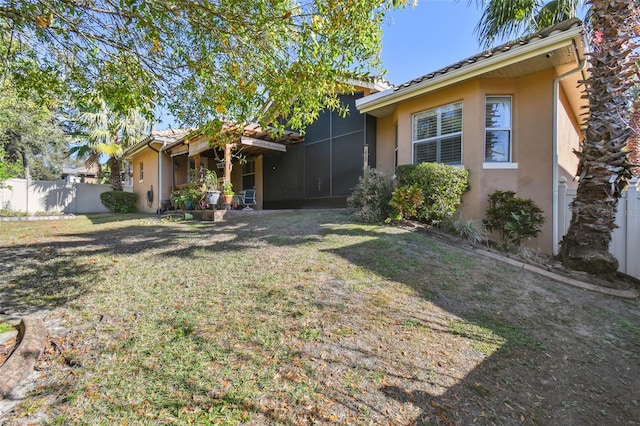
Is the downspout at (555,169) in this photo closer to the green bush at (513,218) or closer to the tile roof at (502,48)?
the green bush at (513,218)

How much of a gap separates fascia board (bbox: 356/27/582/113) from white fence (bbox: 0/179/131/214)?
17690mm

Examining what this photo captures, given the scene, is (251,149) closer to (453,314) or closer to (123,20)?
(123,20)

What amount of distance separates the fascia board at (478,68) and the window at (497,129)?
35.3 inches

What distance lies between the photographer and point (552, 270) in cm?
507

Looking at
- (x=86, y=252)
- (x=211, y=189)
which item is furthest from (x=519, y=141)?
(x=86, y=252)

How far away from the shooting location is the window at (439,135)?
302 inches

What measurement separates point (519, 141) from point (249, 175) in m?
10.4

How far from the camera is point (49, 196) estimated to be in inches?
699

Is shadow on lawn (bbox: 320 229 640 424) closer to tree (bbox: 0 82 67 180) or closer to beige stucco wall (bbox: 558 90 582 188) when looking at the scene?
beige stucco wall (bbox: 558 90 582 188)

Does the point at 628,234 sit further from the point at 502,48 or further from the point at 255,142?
the point at 255,142

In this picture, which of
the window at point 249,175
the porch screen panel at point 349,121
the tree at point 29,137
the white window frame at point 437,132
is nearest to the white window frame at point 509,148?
the white window frame at point 437,132

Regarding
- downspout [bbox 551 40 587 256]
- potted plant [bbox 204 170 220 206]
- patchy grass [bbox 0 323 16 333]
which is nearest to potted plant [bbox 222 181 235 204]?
potted plant [bbox 204 170 220 206]

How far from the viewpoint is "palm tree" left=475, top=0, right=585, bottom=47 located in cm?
811

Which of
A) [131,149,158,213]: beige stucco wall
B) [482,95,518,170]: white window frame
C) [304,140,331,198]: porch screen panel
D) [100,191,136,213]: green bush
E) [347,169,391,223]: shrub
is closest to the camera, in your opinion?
[482,95,518,170]: white window frame
